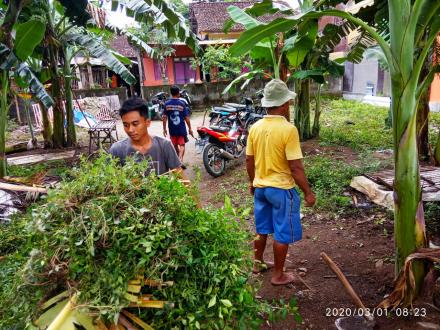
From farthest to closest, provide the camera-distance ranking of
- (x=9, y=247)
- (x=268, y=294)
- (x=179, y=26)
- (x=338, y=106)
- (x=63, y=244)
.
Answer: (x=338, y=106) < (x=179, y=26) < (x=268, y=294) < (x=9, y=247) < (x=63, y=244)

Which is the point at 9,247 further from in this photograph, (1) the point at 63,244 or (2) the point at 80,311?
(2) the point at 80,311

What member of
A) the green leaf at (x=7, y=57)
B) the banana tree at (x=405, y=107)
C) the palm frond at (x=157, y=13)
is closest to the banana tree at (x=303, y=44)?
the banana tree at (x=405, y=107)

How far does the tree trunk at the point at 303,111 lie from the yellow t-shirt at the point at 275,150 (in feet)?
16.7

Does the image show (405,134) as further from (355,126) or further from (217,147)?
(355,126)

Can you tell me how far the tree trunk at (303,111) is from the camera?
307 inches

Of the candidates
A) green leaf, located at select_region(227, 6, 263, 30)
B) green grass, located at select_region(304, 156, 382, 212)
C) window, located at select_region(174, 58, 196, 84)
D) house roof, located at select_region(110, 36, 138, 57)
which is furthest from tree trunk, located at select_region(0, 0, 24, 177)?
house roof, located at select_region(110, 36, 138, 57)

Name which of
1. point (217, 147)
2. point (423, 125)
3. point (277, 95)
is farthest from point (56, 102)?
point (423, 125)

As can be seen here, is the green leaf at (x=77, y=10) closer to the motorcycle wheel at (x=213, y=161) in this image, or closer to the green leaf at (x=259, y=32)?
the motorcycle wheel at (x=213, y=161)

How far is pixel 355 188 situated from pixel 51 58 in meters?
6.99

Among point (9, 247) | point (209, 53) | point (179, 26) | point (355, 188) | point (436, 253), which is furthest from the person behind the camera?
point (209, 53)

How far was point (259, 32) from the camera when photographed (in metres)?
2.57

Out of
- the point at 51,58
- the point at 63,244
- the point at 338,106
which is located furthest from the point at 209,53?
the point at 63,244

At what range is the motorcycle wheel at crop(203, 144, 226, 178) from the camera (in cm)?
654

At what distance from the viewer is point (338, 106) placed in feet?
44.6
